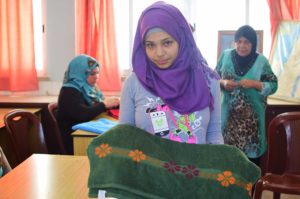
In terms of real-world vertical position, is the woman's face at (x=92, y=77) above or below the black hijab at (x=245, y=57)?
below

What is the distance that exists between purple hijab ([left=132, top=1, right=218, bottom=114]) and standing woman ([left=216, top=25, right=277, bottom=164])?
126cm

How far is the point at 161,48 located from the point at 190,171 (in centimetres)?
42

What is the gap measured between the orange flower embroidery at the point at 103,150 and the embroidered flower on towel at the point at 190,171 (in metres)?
0.23

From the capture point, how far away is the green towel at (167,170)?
40.2 inches

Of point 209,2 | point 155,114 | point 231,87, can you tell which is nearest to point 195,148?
point 155,114

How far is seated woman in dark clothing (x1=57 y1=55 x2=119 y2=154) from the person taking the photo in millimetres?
2551

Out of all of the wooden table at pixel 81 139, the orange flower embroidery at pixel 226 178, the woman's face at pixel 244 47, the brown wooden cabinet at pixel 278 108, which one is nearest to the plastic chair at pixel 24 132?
the wooden table at pixel 81 139

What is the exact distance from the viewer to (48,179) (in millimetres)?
1470

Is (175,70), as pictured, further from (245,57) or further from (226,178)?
(245,57)

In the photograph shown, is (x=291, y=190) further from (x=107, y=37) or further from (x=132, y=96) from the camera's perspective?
(x=107, y=37)

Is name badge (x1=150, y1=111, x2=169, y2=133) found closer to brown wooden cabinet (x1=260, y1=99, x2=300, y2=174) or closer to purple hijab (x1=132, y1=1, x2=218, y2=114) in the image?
purple hijab (x1=132, y1=1, x2=218, y2=114)

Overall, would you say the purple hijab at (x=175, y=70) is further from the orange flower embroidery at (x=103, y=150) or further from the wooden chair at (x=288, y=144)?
the wooden chair at (x=288, y=144)

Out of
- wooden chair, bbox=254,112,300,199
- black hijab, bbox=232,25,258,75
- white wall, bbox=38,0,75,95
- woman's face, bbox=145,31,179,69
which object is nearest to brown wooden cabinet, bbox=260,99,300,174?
black hijab, bbox=232,25,258,75

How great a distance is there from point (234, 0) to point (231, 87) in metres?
1.62
